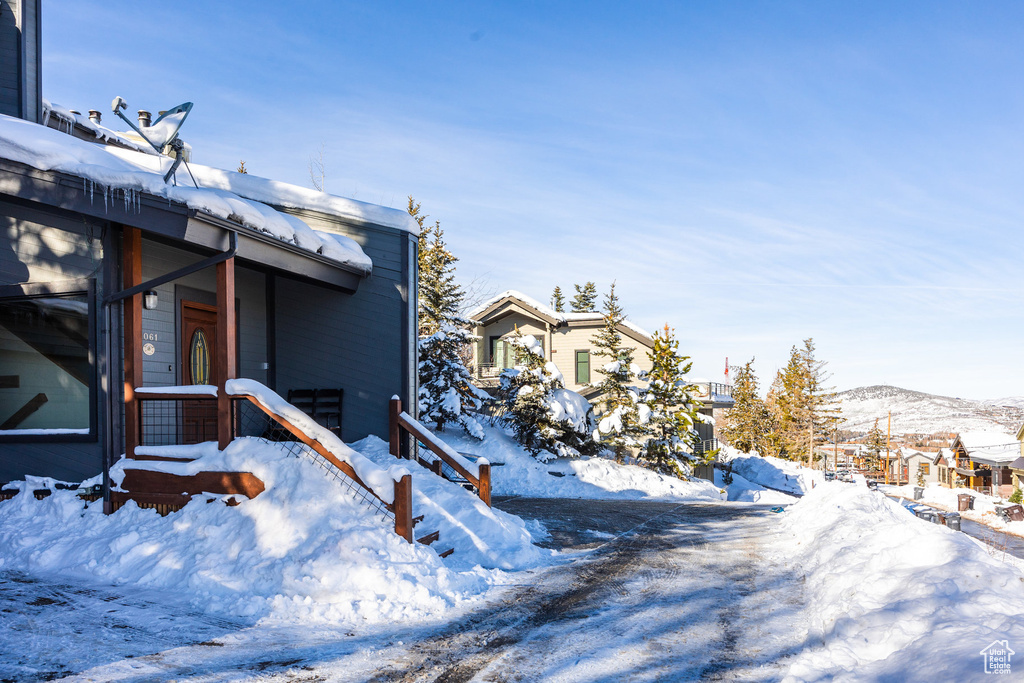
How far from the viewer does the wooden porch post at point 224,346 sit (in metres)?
6.86

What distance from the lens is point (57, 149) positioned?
7133mm

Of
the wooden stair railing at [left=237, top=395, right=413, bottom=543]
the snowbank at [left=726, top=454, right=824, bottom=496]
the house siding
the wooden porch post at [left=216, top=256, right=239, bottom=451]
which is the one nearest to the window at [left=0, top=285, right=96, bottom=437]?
the wooden porch post at [left=216, top=256, right=239, bottom=451]

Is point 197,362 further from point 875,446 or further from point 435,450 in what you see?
point 875,446

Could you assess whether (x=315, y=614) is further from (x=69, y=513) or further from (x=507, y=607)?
(x=69, y=513)

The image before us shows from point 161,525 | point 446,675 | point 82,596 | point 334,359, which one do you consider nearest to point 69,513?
point 161,525

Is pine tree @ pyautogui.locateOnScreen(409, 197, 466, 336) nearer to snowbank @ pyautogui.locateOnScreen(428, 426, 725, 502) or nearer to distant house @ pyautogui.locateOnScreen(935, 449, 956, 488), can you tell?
snowbank @ pyautogui.locateOnScreen(428, 426, 725, 502)

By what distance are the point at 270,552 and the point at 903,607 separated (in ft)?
16.2

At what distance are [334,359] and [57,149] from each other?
4647mm

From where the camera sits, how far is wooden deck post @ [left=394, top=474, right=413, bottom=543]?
6.22 metres

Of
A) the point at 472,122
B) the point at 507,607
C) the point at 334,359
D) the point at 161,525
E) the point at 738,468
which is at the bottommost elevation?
the point at 738,468

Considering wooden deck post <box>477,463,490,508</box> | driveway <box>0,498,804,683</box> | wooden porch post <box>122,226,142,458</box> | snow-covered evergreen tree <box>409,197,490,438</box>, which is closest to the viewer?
driveway <box>0,498,804,683</box>

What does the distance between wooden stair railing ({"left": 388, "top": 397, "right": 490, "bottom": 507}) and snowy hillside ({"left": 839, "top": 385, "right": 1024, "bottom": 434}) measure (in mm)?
113747

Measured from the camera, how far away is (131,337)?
7.22m

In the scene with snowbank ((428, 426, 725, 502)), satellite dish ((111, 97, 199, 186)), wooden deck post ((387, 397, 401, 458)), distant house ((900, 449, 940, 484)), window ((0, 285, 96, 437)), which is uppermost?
satellite dish ((111, 97, 199, 186))
